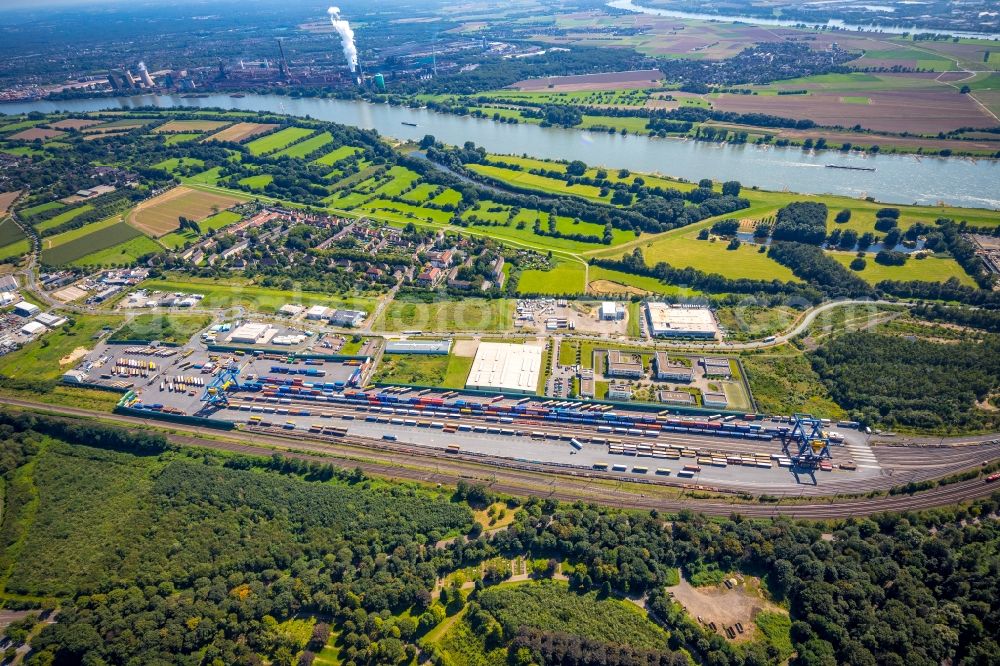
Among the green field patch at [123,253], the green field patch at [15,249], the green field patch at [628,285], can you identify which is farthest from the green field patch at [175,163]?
the green field patch at [628,285]

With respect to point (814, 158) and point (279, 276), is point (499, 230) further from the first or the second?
point (814, 158)

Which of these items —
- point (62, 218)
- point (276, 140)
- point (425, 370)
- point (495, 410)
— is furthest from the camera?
point (276, 140)

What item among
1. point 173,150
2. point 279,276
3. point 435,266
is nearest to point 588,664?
point 435,266

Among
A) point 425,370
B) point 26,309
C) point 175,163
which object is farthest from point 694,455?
point 175,163

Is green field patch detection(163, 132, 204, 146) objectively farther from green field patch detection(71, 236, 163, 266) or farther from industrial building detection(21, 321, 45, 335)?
industrial building detection(21, 321, 45, 335)

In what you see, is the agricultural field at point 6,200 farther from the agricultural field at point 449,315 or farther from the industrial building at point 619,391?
the industrial building at point 619,391

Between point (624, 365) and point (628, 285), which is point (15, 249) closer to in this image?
point (628, 285)
